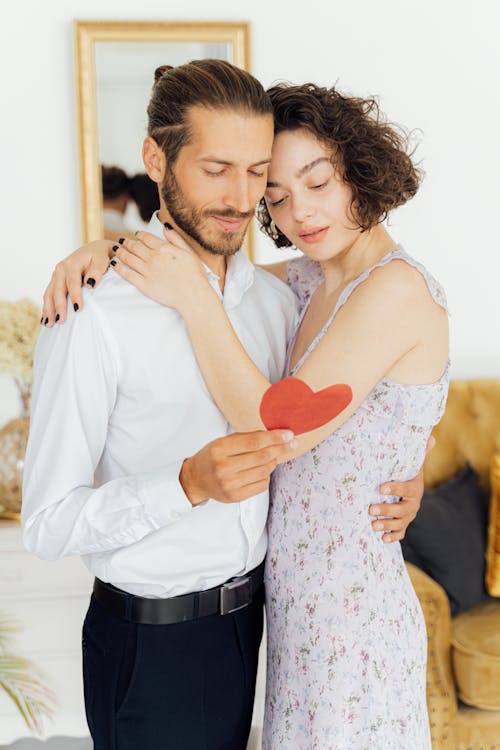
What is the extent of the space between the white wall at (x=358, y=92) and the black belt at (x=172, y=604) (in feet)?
5.43

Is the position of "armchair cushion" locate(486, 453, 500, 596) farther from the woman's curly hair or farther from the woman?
the woman's curly hair

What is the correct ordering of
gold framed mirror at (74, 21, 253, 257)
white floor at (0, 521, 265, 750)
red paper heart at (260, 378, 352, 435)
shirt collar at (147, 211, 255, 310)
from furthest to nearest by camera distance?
gold framed mirror at (74, 21, 253, 257) → white floor at (0, 521, 265, 750) → shirt collar at (147, 211, 255, 310) → red paper heart at (260, 378, 352, 435)

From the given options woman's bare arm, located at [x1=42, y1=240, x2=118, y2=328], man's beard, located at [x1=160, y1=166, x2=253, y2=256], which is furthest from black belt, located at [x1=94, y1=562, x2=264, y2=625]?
man's beard, located at [x1=160, y1=166, x2=253, y2=256]

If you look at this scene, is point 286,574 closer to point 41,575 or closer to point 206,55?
point 41,575

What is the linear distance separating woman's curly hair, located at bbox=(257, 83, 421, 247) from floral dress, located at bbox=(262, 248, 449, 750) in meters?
0.10

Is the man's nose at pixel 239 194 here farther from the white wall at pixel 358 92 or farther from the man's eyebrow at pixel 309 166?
the white wall at pixel 358 92

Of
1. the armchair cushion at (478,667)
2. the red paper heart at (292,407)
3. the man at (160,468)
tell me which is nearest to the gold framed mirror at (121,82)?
the man at (160,468)

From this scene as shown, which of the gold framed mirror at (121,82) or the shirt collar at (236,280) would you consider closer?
the shirt collar at (236,280)

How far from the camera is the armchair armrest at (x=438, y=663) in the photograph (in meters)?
2.36

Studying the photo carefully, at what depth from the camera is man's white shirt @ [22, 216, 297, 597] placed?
1266 mm

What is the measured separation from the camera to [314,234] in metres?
1.46

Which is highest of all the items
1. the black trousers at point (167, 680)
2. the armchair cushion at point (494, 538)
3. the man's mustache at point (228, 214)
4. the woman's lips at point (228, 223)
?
the man's mustache at point (228, 214)

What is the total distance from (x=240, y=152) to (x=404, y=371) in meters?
0.44

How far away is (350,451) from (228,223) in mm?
425
